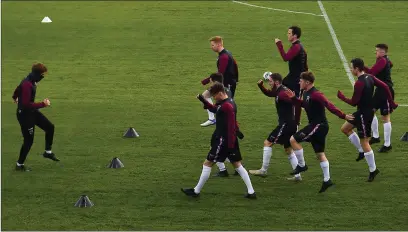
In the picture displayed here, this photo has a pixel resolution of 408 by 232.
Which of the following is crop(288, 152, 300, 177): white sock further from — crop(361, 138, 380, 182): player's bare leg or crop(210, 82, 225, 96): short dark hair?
crop(210, 82, 225, 96): short dark hair

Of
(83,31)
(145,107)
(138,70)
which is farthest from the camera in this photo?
(83,31)

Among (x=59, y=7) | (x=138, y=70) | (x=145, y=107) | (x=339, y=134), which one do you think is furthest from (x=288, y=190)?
(x=59, y=7)

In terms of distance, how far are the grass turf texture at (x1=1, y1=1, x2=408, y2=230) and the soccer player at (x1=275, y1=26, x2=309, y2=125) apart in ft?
4.34

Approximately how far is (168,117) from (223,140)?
19.4ft

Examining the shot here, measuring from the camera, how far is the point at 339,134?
19750 millimetres

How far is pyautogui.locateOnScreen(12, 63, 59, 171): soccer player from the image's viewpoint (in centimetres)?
1684

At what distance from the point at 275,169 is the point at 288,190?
50.9 inches

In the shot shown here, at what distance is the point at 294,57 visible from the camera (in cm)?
1936

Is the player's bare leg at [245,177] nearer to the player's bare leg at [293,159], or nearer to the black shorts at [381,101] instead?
the player's bare leg at [293,159]

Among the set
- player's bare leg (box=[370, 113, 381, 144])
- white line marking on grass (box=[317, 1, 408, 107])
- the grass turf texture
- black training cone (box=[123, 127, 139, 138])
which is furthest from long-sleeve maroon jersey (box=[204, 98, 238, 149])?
white line marking on grass (box=[317, 1, 408, 107])

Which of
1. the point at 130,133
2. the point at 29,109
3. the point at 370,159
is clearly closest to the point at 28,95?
the point at 29,109

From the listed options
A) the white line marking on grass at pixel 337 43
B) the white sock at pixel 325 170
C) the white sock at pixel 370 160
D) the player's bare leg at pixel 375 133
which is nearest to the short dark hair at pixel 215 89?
the white sock at pixel 325 170

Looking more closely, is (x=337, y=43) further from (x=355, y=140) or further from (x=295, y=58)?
(x=355, y=140)

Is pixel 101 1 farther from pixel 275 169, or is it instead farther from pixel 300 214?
pixel 300 214
